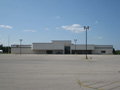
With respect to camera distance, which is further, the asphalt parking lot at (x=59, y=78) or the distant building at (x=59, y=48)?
the distant building at (x=59, y=48)

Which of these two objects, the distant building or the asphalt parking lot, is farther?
the distant building

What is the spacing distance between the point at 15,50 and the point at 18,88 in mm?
89378

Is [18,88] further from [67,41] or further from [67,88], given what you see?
[67,41]

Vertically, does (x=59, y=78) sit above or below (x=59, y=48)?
below

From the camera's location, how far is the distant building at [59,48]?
283ft

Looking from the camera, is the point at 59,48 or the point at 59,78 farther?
the point at 59,48

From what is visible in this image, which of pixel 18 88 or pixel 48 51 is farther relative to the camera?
pixel 48 51

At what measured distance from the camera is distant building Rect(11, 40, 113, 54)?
Answer: 283ft

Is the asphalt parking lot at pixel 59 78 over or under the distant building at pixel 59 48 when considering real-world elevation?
under

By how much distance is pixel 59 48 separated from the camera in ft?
283

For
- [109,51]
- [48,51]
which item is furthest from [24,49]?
[109,51]

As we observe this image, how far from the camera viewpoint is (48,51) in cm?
8969

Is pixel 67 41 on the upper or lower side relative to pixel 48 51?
upper

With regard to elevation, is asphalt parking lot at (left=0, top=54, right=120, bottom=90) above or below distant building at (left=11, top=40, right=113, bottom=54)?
below
